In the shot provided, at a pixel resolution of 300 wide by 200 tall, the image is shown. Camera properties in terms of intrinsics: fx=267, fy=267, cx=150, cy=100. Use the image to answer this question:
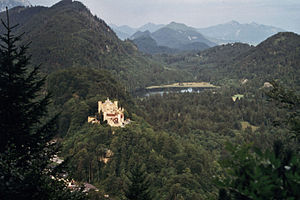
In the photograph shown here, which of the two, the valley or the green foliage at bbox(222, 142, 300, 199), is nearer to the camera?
the green foliage at bbox(222, 142, 300, 199)

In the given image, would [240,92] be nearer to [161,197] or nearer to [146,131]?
[146,131]

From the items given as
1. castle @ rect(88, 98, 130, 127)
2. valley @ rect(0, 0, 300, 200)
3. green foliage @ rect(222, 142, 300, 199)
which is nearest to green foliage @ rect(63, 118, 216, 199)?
valley @ rect(0, 0, 300, 200)

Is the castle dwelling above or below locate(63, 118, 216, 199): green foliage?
above

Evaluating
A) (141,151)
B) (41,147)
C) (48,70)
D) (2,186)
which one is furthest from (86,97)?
(2,186)

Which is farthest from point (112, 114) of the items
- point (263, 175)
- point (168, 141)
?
point (263, 175)

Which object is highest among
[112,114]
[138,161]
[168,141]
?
[112,114]

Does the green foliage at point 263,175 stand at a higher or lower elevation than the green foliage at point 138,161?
higher

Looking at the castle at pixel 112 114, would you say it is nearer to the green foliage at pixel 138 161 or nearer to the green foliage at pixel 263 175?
the green foliage at pixel 138 161

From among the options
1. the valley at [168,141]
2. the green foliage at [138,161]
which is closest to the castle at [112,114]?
the valley at [168,141]

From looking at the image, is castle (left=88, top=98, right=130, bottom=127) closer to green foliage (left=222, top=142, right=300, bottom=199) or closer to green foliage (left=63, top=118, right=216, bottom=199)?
green foliage (left=63, top=118, right=216, bottom=199)

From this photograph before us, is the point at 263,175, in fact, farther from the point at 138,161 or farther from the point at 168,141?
the point at 168,141

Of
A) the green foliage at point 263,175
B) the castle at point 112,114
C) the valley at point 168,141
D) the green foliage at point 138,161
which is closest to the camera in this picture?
the green foliage at point 263,175

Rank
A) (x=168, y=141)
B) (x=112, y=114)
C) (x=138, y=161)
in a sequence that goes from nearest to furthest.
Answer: (x=138, y=161) < (x=112, y=114) < (x=168, y=141)

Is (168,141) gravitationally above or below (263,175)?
below
